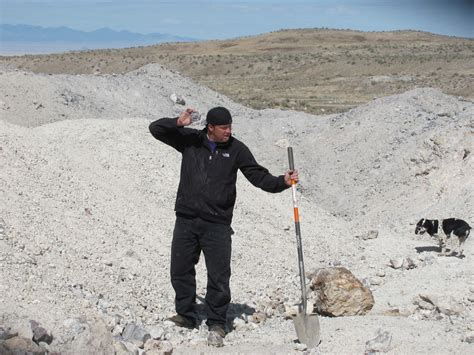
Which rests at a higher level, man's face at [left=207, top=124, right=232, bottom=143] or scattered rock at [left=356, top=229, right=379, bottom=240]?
man's face at [left=207, top=124, right=232, bottom=143]

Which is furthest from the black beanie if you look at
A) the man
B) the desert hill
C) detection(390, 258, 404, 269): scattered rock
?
the desert hill

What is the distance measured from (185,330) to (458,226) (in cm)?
458

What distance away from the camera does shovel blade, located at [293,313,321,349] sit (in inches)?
239

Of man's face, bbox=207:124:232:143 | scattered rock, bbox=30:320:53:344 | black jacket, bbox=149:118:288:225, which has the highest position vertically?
man's face, bbox=207:124:232:143

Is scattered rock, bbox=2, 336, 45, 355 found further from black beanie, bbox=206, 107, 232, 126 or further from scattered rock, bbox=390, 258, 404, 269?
scattered rock, bbox=390, 258, 404, 269

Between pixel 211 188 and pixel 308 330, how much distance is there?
4.59ft

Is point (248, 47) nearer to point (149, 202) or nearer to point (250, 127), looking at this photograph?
point (250, 127)

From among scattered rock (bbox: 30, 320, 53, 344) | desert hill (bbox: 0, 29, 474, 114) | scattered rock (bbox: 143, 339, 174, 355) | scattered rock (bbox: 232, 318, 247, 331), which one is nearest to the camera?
scattered rock (bbox: 30, 320, 53, 344)

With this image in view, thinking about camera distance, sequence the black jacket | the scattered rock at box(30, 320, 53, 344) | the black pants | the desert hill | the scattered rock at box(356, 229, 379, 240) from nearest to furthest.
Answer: the scattered rock at box(30, 320, 53, 344)
the black jacket
the black pants
the scattered rock at box(356, 229, 379, 240)
the desert hill

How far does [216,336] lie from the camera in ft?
20.2

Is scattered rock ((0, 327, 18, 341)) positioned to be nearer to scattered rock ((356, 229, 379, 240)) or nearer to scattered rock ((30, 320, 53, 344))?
scattered rock ((30, 320, 53, 344))

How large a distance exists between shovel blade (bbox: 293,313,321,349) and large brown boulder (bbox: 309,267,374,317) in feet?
3.31

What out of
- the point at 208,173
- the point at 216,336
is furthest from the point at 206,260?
the point at 208,173

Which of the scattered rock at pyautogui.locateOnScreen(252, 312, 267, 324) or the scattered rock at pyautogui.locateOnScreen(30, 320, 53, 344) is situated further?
the scattered rock at pyautogui.locateOnScreen(252, 312, 267, 324)
